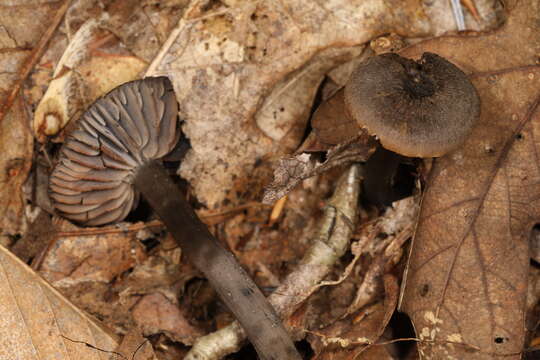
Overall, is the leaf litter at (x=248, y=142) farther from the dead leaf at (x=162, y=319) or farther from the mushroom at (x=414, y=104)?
the mushroom at (x=414, y=104)

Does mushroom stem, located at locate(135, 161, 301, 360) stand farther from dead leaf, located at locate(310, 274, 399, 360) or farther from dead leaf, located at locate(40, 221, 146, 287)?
dead leaf, located at locate(40, 221, 146, 287)

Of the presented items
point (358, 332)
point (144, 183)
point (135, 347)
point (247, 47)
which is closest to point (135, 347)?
point (135, 347)

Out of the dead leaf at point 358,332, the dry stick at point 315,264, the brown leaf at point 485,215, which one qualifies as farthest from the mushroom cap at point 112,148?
the brown leaf at point 485,215

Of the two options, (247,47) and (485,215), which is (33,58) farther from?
(485,215)

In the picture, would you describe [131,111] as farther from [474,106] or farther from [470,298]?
[470,298]

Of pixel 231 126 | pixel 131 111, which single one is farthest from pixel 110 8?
pixel 231 126
